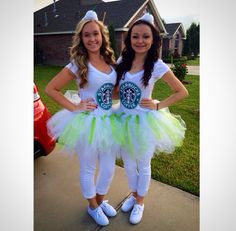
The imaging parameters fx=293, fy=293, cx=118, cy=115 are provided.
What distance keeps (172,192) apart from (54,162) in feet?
3.13

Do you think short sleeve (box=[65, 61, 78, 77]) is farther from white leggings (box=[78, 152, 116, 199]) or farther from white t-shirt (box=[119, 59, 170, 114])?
white leggings (box=[78, 152, 116, 199])

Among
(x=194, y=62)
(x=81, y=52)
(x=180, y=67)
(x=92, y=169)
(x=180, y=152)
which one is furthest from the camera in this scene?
(x=180, y=152)

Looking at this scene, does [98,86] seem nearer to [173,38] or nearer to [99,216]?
[173,38]

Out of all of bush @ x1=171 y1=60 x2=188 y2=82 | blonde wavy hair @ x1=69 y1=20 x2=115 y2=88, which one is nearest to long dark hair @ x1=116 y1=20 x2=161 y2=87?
blonde wavy hair @ x1=69 y1=20 x2=115 y2=88

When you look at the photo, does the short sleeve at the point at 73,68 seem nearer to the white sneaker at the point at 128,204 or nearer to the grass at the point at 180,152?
the grass at the point at 180,152

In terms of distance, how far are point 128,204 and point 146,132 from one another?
1.94ft

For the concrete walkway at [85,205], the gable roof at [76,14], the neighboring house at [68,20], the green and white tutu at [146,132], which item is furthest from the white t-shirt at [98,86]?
the concrete walkway at [85,205]

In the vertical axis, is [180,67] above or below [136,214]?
above

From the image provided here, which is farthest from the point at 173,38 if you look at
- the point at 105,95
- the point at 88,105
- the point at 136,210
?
the point at 136,210

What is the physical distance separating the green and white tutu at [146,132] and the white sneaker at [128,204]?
417 mm

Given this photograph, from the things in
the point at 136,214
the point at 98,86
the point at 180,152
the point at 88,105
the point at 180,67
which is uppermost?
the point at 180,67

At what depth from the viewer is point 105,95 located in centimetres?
158
